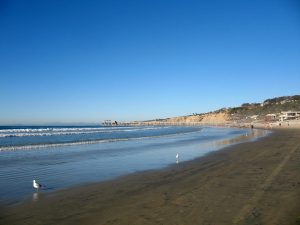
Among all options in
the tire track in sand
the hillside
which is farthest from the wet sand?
the hillside

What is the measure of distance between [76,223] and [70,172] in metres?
7.31

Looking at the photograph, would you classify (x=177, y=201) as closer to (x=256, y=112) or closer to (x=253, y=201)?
(x=253, y=201)

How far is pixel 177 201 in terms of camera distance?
887 centimetres

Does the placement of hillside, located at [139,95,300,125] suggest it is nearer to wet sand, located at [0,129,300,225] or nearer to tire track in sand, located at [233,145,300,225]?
tire track in sand, located at [233,145,300,225]

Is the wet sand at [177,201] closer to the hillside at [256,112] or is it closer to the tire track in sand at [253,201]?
the tire track in sand at [253,201]

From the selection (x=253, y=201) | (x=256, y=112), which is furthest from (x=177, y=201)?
(x=256, y=112)

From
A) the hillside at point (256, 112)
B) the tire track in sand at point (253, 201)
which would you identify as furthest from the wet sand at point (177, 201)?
the hillside at point (256, 112)

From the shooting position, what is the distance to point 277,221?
277 inches

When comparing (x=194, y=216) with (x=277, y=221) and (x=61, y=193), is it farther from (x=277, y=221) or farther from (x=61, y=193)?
(x=61, y=193)

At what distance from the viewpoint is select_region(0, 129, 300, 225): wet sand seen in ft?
24.3

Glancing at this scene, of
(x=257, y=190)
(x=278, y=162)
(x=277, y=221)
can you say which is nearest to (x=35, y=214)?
(x=277, y=221)

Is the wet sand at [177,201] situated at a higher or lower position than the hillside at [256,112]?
lower

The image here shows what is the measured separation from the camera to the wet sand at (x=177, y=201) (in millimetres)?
7418

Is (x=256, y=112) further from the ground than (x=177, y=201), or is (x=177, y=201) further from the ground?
(x=256, y=112)
